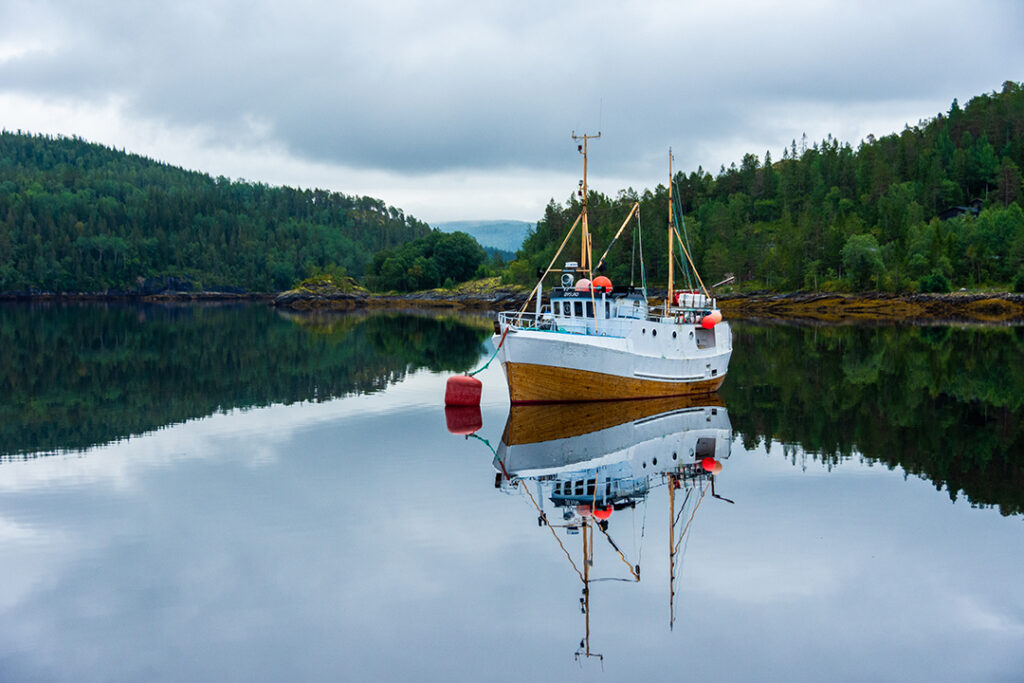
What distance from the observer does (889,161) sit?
166875 millimetres

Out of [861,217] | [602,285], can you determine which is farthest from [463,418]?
[861,217]

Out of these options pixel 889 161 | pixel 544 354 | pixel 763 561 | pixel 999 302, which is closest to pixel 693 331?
pixel 544 354

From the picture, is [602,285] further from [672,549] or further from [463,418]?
[672,549]

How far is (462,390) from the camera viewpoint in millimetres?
35281

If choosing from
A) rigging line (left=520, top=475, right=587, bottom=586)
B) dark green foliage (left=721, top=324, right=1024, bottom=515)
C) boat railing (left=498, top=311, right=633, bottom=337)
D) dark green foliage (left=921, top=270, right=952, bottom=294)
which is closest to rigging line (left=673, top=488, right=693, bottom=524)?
rigging line (left=520, top=475, right=587, bottom=586)

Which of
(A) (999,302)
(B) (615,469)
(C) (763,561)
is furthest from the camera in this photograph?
(A) (999,302)

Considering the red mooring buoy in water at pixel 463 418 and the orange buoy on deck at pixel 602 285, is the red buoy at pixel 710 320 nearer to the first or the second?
the orange buoy on deck at pixel 602 285

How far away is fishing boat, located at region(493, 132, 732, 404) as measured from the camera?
34.3 m

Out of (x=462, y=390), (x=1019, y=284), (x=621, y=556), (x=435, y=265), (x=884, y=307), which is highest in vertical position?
(x=435, y=265)

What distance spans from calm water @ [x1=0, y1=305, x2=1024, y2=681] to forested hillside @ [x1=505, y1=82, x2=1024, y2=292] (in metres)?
91.8

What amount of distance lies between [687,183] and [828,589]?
593 feet

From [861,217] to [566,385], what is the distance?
12868 cm

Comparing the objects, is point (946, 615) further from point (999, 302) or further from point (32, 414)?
point (999, 302)

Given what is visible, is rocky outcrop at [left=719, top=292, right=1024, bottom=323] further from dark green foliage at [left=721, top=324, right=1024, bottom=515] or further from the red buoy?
the red buoy
